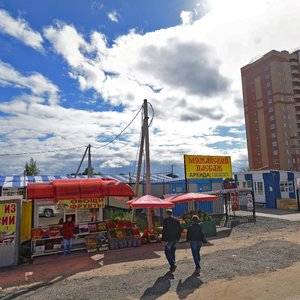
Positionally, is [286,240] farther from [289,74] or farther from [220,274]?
[289,74]

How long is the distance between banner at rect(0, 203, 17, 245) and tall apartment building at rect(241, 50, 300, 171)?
7033 centimetres

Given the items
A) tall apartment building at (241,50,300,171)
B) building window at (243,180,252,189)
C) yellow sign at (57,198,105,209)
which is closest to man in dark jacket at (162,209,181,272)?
yellow sign at (57,198,105,209)

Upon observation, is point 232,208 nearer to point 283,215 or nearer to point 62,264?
point 283,215

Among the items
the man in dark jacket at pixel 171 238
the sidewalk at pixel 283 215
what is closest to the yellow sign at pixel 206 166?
the sidewalk at pixel 283 215

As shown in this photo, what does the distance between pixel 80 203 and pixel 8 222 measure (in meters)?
3.58

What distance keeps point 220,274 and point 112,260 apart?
14.7 ft

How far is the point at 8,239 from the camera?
449 inches

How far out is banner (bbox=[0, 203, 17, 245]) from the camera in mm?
11350

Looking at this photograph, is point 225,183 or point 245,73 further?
point 245,73

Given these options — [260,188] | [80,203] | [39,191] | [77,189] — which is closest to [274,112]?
[260,188]

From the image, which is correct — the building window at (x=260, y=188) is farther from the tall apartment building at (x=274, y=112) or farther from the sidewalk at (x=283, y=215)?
the tall apartment building at (x=274, y=112)

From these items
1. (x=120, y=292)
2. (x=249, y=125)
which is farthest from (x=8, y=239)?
(x=249, y=125)

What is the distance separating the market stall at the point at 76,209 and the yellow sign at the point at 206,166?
7.16 meters

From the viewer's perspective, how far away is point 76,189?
13.3 metres
